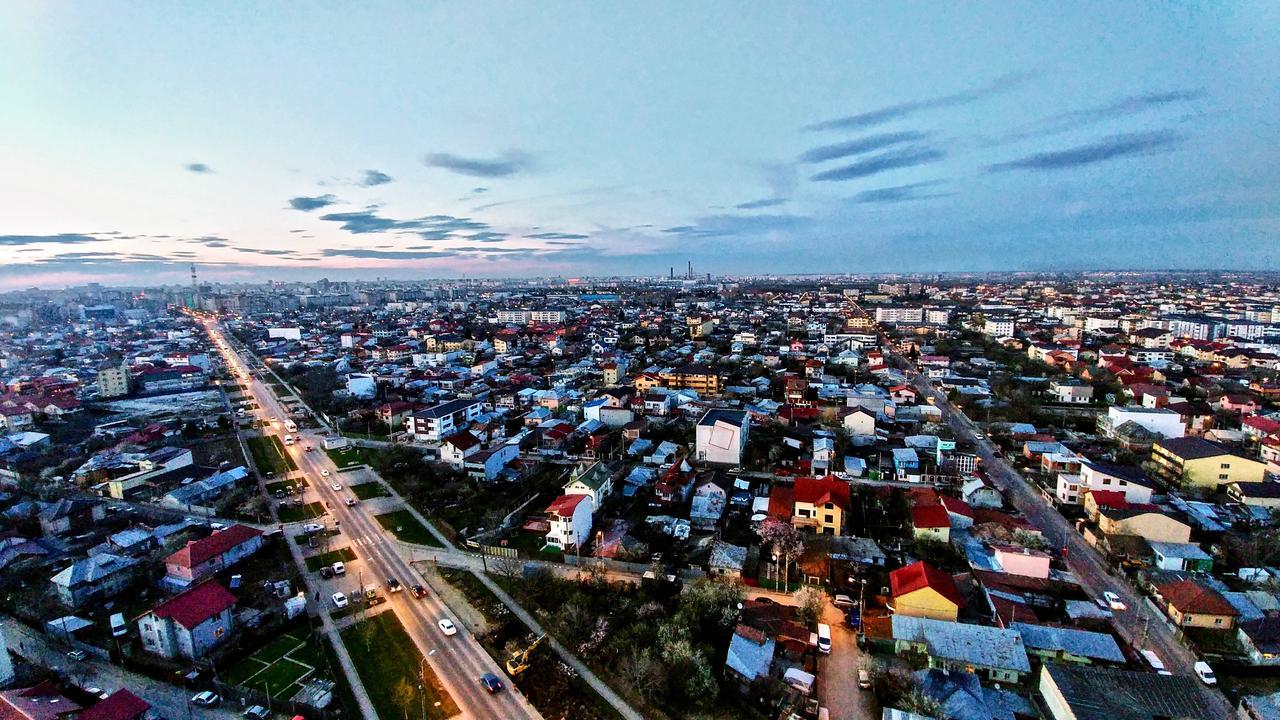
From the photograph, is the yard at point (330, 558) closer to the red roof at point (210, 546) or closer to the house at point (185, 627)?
the red roof at point (210, 546)

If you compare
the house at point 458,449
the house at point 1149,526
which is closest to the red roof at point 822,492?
the house at point 1149,526

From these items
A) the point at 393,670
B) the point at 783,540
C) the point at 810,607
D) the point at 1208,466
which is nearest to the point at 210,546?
the point at 393,670

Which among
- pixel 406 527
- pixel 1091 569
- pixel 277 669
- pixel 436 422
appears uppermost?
pixel 436 422

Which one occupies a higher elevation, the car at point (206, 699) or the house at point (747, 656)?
the house at point (747, 656)

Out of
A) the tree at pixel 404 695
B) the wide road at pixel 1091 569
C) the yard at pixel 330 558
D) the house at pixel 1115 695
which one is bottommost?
the tree at pixel 404 695

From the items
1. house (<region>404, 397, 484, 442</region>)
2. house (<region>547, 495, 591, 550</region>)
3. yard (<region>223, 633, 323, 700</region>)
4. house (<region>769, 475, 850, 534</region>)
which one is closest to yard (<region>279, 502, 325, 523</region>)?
yard (<region>223, 633, 323, 700</region>)

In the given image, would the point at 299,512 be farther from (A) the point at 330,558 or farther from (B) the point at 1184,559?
(B) the point at 1184,559
